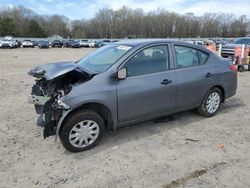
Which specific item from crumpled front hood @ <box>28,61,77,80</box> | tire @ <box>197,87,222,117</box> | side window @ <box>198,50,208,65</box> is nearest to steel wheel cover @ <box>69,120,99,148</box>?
crumpled front hood @ <box>28,61,77,80</box>

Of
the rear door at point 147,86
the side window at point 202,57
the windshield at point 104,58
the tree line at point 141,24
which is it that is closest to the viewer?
the rear door at point 147,86

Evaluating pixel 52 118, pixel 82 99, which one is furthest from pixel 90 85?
pixel 52 118

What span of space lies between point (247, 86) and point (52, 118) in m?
7.20

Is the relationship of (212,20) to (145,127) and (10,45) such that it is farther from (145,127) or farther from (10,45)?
(145,127)

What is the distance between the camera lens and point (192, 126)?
4.86 m

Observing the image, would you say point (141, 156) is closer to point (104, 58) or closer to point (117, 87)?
point (117, 87)

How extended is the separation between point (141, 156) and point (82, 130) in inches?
37.8

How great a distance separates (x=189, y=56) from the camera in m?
4.88

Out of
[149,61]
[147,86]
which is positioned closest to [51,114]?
[147,86]

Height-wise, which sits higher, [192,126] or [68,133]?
[68,133]

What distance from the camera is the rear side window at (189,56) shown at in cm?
468

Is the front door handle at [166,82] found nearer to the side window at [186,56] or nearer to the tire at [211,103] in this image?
the side window at [186,56]

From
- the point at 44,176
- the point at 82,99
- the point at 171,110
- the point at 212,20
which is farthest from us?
the point at 212,20

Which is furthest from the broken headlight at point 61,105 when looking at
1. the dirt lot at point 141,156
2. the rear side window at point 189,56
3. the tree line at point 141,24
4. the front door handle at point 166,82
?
the tree line at point 141,24
